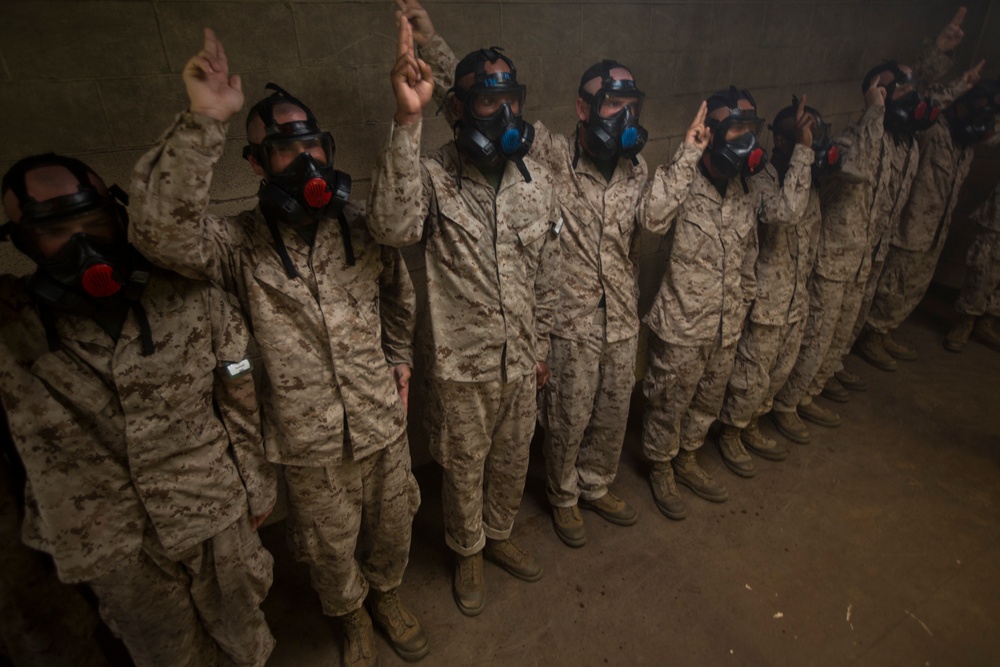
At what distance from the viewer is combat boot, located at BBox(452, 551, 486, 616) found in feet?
8.15

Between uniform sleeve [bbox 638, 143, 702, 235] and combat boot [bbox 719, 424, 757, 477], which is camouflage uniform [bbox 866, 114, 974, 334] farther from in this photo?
uniform sleeve [bbox 638, 143, 702, 235]

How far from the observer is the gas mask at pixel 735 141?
8.17 feet

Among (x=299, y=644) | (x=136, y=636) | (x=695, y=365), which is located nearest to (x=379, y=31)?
(x=695, y=365)

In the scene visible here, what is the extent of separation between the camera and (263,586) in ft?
6.23

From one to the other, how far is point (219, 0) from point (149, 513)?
5.96ft

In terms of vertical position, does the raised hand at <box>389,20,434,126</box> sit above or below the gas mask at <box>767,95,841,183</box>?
above

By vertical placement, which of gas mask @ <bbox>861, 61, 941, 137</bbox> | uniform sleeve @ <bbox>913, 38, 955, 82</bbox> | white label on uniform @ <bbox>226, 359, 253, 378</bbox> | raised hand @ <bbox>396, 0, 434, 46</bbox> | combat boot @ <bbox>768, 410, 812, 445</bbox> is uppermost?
uniform sleeve @ <bbox>913, 38, 955, 82</bbox>

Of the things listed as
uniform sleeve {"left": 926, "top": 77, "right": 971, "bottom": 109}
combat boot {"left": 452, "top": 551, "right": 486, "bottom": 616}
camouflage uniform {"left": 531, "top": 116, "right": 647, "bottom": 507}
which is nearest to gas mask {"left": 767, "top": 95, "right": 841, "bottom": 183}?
camouflage uniform {"left": 531, "top": 116, "right": 647, "bottom": 507}

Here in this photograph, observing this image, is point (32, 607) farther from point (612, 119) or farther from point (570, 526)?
point (612, 119)

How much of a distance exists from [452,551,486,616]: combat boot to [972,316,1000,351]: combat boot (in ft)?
16.2

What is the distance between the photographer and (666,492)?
3.09 metres

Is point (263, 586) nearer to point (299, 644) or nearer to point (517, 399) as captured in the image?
point (299, 644)

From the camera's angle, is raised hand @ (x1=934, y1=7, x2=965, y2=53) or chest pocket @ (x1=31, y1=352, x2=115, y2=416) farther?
raised hand @ (x1=934, y1=7, x2=965, y2=53)

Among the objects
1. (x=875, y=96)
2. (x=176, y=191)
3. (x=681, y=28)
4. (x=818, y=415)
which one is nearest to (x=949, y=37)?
(x=875, y=96)
